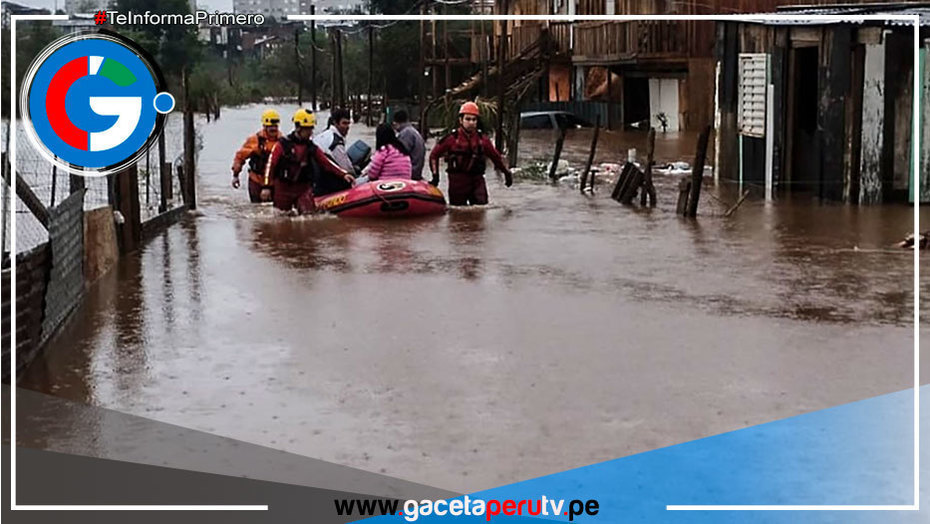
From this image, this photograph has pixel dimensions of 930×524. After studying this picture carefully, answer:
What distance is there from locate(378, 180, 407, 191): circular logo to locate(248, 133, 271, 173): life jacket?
6.87 feet

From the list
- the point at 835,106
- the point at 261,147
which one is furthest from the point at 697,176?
the point at 261,147

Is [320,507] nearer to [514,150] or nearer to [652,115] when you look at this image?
[514,150]

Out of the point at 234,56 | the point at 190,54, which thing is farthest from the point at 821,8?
the point at 234,56

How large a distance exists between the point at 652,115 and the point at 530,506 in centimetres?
3817

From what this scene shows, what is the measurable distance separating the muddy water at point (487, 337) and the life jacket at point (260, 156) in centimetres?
262

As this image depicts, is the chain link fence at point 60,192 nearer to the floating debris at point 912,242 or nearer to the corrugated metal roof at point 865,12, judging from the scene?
the floating debris at point 912,242

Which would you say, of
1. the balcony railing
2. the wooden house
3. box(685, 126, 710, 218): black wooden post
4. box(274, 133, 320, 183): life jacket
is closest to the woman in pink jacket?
box(274, 133, 320, 183): life jacket

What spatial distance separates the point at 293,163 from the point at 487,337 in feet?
A: 27.9

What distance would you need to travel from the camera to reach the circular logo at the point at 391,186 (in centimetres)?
1881

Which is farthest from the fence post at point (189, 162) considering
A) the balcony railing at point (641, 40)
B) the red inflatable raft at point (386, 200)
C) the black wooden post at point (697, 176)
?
the balcony railing at point (641, 40)

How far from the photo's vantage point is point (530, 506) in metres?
6.54

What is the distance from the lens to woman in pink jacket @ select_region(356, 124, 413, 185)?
19.5 m

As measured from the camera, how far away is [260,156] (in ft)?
66.9

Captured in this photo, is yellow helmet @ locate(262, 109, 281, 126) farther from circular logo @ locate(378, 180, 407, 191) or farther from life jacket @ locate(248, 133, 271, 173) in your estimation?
circular logo @ locate(378, 180, 407, 191)
